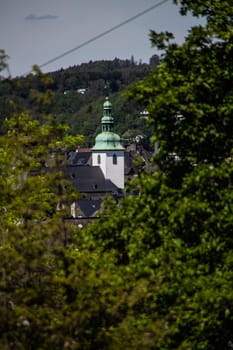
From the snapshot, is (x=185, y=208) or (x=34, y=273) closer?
(x=34, y=273)

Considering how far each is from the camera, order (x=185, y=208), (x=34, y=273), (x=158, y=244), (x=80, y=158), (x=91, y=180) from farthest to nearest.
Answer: (x=80, y=158) → (x=91, y=180) → (x=158, y=244) → (x=185, y=208) → (x=34, y=273)

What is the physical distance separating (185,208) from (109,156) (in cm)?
14834

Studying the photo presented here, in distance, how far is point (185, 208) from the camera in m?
15.2

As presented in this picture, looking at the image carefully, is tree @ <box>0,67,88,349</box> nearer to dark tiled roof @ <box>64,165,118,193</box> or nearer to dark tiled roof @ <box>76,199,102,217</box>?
dark tiled roof @ <box>76,199,102,217</box>

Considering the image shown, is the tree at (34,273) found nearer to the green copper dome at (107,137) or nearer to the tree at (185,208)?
the tree at (185,208)

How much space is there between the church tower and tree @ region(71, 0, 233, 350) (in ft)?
472

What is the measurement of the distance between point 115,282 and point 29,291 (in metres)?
1.99

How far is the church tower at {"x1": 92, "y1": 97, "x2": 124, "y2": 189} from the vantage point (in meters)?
162

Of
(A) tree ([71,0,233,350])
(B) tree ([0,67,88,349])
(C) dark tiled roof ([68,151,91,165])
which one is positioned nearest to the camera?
(B) tree ([0,67,88,349])

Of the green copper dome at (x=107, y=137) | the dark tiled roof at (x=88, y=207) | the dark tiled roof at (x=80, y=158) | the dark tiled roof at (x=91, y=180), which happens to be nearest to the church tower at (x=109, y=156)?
the green copper dome at (x=107, y=137)

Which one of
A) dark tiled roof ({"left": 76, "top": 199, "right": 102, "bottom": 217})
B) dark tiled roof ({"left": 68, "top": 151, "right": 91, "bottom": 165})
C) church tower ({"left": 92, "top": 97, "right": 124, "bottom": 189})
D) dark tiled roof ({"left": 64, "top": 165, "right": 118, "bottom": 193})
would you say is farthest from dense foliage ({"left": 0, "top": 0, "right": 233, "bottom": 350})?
dark tiled roof ({"left": 68, "top": 151, "right": 91, "bottom": 165})

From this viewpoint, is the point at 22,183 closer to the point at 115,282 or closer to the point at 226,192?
the point at 115,282

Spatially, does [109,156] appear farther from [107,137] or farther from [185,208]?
[185,208]

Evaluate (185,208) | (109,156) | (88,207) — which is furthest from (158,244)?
(109,156)
